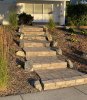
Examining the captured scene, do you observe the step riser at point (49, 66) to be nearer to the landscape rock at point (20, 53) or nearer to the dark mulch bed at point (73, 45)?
the dark mulch bed at point (73, 45)

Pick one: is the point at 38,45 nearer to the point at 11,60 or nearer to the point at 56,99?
the point at 11,60

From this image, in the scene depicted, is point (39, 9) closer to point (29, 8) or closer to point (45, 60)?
point (29, 8)

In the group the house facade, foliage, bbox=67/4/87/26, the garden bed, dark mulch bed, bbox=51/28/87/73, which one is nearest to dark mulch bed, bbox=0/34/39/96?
the garden bed

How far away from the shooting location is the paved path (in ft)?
24.9

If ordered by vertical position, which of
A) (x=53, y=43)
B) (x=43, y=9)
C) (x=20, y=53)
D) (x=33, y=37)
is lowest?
(x=20, y=53)

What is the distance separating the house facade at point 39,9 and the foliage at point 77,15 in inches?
29.1

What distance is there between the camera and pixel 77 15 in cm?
2027

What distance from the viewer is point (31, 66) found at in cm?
976

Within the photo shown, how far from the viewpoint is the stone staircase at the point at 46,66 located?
28.2ft

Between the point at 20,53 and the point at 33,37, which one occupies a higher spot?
the point at 33,37

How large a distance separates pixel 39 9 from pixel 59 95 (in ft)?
51.5

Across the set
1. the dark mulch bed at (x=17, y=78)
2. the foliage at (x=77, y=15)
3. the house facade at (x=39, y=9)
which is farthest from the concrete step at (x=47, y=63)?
the house facade at (x=39, y=9)

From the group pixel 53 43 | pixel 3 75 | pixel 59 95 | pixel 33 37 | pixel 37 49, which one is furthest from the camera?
pixel 33 37

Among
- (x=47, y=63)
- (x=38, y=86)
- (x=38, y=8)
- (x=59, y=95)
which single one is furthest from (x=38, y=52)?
(x=38, y=8)
